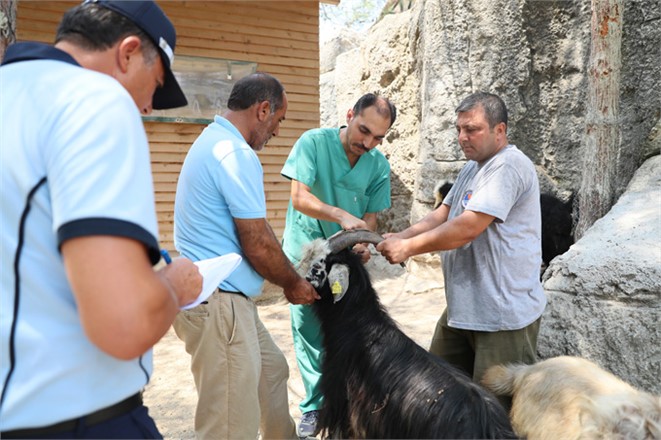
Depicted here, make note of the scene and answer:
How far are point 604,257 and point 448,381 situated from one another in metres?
1.63

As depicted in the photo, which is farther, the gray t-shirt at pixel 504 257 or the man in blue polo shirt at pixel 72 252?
the gray t-shirt at pixel 504 257

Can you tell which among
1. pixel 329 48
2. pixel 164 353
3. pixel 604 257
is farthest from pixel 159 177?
pixel 329 48

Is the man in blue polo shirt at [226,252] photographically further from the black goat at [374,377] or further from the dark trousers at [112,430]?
the dark trousers at [112,430]

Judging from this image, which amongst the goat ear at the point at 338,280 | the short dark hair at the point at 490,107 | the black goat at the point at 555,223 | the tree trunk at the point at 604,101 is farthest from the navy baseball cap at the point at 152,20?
the black goat at the point at 555,223

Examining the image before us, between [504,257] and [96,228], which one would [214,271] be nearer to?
[96,228]

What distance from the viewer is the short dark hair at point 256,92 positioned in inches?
122

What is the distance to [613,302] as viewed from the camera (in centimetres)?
381

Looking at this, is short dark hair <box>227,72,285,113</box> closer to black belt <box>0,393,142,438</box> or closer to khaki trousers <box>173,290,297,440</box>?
khaki trousers <box>173,290,297,440</box>

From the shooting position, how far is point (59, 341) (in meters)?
1.22

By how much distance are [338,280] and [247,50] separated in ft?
21.4

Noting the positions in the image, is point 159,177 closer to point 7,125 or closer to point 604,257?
point 604,257

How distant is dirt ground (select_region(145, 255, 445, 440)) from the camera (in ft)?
16.2

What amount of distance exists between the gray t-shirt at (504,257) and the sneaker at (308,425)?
4.53 feet

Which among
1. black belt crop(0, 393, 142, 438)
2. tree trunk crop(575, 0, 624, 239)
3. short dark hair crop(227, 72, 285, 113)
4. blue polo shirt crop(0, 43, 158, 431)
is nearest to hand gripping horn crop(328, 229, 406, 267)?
short dark hair crop(227, 72, 285, 113)
